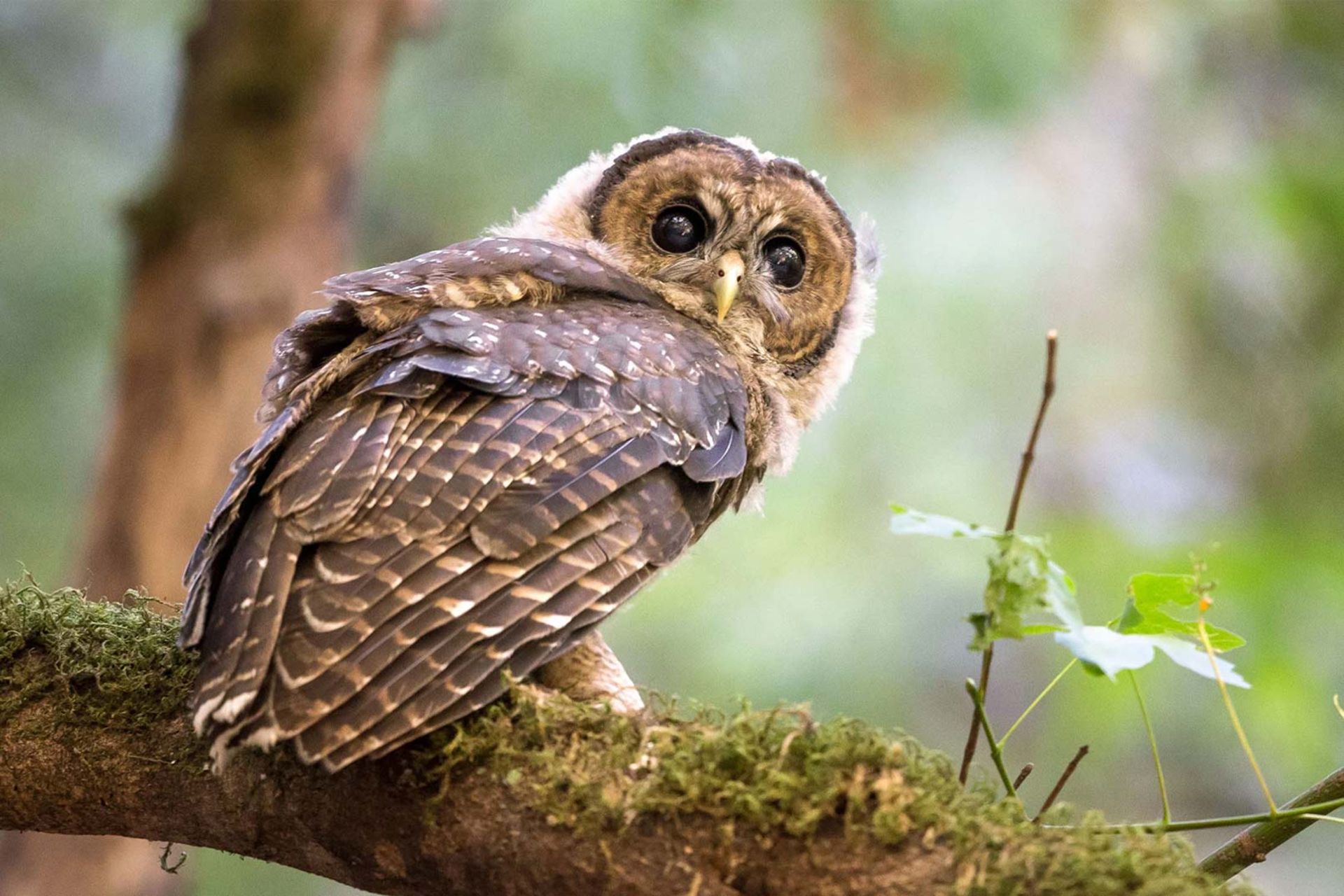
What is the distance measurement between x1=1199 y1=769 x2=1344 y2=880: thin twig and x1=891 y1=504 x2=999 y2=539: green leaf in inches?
20.0

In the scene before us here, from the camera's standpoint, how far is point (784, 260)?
2.97 metres

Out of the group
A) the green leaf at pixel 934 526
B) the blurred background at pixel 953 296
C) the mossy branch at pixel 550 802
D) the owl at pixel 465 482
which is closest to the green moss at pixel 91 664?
the mossy branch at pixel 550 802

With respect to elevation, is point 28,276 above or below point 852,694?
above

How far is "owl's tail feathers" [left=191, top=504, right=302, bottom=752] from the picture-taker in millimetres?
1692

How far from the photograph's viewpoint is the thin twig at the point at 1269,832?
66.4 inches

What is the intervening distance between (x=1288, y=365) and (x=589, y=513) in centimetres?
462

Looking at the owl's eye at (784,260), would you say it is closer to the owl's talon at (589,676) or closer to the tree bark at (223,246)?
the owl's talon at (589,676)

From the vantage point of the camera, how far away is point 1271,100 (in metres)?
6.73

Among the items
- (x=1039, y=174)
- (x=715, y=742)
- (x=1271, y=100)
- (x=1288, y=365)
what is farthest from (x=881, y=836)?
(x=1039, y=174)

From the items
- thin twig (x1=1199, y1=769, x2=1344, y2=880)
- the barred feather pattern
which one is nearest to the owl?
the barred feather pattern

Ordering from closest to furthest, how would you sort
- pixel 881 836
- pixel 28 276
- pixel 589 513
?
pixel 881 836 < pixel 589 513 < pixel 28 276

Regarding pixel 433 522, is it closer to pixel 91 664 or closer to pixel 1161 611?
pixel 91 664

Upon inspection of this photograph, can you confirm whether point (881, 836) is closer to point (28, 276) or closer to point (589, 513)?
point (589, 513)

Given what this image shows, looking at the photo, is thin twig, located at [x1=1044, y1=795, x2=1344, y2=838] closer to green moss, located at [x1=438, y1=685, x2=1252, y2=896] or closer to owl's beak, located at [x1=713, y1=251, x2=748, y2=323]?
green moss, located at [x1=438, y1=685, x2=1252, y2=896]
